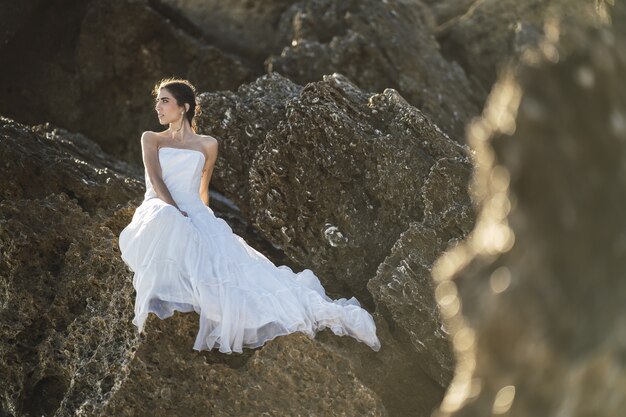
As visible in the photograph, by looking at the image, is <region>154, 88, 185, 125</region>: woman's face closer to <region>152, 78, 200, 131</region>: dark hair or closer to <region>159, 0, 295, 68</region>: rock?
<region>152, 78, 200, 131</region>: dark hair

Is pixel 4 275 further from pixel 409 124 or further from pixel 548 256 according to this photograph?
pixel 548 256

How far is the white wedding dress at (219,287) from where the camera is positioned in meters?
5.62

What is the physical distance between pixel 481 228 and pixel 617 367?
21.6 inches

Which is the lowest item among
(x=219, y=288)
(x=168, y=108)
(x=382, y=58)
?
(x=219, y=288)

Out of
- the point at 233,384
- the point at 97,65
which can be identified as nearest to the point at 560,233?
the point at 233,384

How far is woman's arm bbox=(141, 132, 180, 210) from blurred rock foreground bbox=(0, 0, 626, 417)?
258 millimetres

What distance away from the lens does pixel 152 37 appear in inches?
442

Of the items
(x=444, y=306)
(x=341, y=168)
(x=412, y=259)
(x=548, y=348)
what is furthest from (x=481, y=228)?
(x=341, y=168)

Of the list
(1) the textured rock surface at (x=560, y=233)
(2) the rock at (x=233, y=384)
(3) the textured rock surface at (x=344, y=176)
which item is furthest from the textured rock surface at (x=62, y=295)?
(1) the textured rock surface at (x=560, y=233)

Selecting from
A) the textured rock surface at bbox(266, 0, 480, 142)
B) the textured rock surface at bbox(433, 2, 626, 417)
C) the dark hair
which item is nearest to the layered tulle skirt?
the dark hair

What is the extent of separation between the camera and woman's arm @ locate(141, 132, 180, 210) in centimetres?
653

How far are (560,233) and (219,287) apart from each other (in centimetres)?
356

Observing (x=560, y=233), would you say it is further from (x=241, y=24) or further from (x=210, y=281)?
(x=241, y=24)

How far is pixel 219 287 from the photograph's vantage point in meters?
5.82
